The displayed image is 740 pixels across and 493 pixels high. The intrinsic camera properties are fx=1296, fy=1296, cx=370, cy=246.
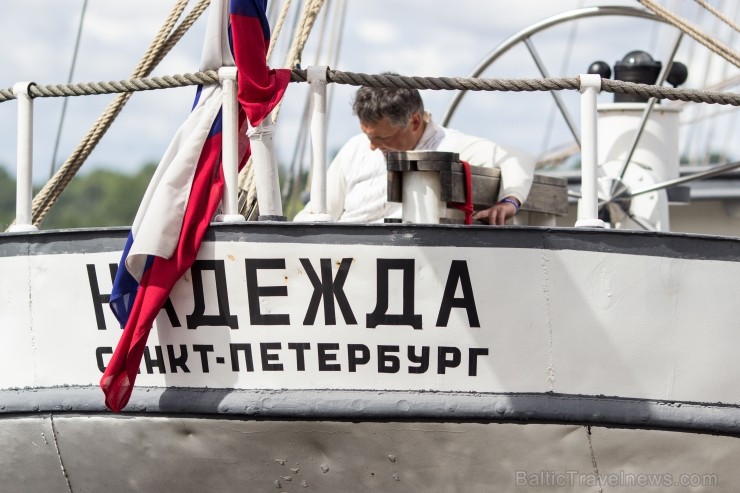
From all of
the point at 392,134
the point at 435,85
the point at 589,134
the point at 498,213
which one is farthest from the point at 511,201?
the point at 435,85

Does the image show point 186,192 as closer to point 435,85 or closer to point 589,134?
point 435,85

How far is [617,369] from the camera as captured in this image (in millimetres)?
4465

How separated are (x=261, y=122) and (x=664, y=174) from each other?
3.87m

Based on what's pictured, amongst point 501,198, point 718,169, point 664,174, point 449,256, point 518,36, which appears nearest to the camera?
point 449,256

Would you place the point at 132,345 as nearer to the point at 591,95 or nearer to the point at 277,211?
the point at 277,211

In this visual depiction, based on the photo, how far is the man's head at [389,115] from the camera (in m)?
5.46

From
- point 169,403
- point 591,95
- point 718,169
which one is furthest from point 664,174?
point 169,403

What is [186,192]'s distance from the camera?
4.54 m

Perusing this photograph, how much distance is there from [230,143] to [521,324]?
3.91 feet

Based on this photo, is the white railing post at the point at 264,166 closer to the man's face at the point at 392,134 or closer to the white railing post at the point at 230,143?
the white railing post at the point at 230,143

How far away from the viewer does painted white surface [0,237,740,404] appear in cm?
441

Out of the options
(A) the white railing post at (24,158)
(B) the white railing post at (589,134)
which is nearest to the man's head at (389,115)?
(B) the white railing post at (589,134)

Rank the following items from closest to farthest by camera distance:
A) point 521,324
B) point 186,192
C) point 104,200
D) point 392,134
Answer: point 521,324
point 186,192
point 392,134
point 104,200

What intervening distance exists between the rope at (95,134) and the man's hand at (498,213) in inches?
62.1
